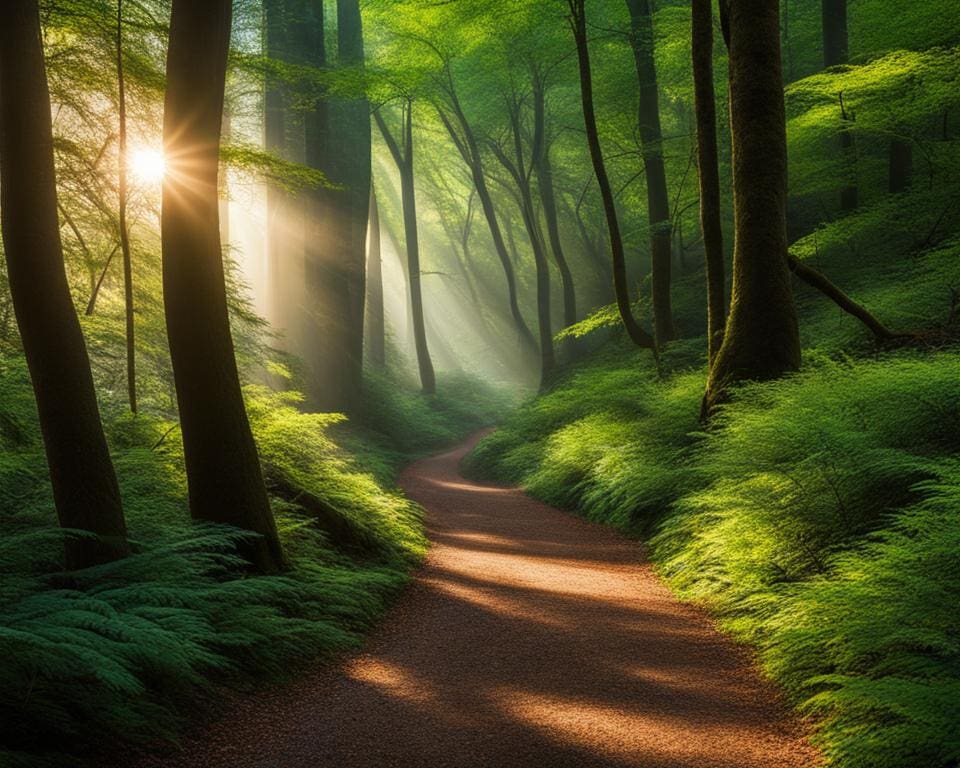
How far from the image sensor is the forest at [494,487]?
12.4ft

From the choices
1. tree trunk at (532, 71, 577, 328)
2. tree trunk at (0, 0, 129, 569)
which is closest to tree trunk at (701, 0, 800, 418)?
tree trunk at (0, 0, 129, 569)

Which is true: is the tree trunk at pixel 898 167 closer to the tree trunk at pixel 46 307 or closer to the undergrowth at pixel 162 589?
the undergrowth at pixel 162 589

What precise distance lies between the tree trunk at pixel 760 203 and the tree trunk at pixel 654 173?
18.3ft

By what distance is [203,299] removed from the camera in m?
6.16

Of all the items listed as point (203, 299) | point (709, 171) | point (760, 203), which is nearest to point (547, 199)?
point (709, 171)

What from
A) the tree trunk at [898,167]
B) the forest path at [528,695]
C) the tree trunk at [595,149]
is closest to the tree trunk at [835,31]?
the tree trunk at [898,167]

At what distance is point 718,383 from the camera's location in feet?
29.4

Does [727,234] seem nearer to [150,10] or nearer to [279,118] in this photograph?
[279,118]

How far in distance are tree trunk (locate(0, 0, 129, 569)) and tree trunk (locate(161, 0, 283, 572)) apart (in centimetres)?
96

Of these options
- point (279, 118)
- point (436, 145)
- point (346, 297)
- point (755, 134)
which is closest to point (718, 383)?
point (755, 134)

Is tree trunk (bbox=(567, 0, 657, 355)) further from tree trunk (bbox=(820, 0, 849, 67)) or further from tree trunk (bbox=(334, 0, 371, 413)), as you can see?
tree trunk (bbox=(334, 0, 371, 413))

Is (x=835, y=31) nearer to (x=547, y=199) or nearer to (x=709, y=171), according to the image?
(x=709, y=171)

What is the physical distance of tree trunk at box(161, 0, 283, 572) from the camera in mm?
6051

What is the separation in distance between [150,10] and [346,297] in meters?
9.66
